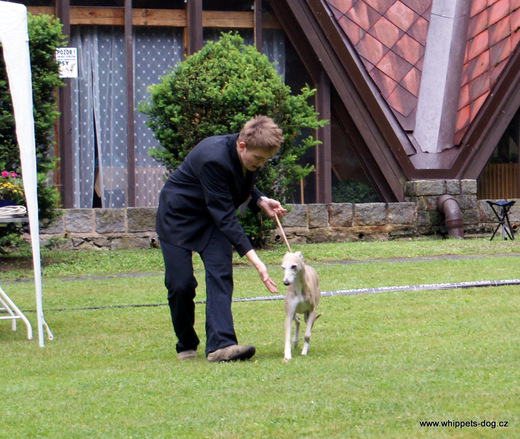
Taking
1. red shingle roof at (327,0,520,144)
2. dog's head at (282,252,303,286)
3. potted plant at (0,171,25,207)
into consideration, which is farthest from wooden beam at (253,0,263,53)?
dog's head at (282,252,303,286)

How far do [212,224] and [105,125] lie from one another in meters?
11.1

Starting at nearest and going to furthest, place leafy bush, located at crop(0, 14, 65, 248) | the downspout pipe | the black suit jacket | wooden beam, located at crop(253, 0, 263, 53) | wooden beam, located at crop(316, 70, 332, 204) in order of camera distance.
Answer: the black suit jacket < leafy bush, located at crop(0, 14, 65, 248) < the downspout pipe < wooden beam, located at crop(253, 0, 263, 53) < wooden beam, located at crop(316, 70, 332, 204)

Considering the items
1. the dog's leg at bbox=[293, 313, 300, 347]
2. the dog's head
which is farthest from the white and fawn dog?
the dog's leg at bbox=[293, 313, 300, 347]

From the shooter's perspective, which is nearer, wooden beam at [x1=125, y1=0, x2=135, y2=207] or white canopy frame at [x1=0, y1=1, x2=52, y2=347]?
white canopy frame at [x1=0, y1=1, x2=52, y2=347]

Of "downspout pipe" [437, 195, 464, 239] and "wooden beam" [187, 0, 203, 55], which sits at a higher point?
"wooden beam" [187, 0, 203, 55]

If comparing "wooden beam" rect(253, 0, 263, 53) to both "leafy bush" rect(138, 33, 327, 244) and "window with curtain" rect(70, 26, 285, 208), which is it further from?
"leafy bush" rect(138, 33, 327, 244)

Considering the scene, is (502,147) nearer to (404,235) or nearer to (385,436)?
(404,235)

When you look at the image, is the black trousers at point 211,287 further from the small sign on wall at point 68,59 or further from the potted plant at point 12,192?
the small sign on wall at point 68,59

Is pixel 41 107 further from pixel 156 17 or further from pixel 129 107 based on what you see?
pixel 156 17

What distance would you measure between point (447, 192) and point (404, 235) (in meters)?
1.15

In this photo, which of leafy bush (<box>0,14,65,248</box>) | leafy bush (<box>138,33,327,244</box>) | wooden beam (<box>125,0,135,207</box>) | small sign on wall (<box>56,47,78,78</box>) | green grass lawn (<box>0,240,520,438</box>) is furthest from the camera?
wooden beam (<box>125,0,135,207</box>)

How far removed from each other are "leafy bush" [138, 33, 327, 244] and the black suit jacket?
7428 mm

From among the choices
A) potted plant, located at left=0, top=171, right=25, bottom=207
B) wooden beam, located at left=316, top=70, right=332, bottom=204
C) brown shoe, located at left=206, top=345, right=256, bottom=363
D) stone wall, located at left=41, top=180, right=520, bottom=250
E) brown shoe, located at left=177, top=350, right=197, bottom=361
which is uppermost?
wooden beam, located at left=316, top=70, right=332, bottom=204

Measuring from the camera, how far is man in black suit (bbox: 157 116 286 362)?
19.4 feet
